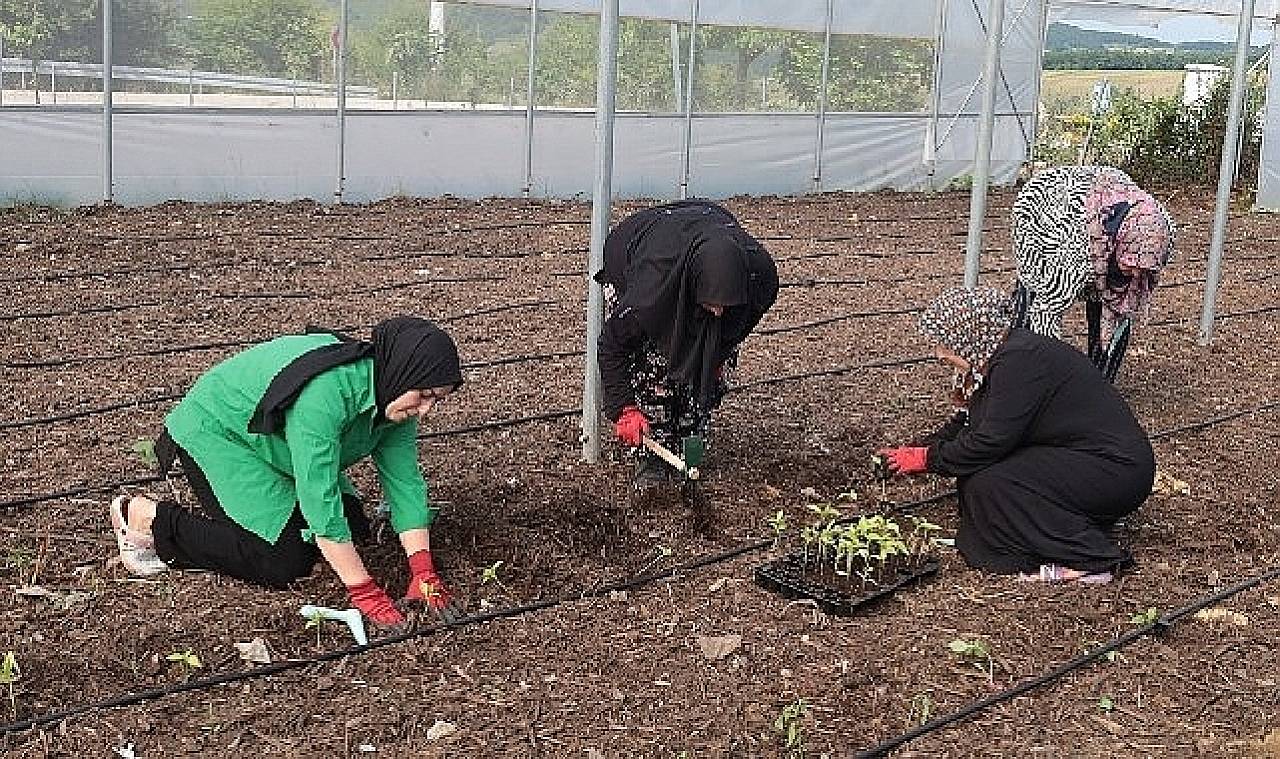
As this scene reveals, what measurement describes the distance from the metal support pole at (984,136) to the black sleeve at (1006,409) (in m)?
1.29

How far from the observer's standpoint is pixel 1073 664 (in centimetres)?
364

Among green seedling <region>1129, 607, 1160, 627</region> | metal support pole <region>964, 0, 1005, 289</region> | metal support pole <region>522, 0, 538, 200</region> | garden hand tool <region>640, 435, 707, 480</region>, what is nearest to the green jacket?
garden hand tool <region>640, 435, 707, 480</region>

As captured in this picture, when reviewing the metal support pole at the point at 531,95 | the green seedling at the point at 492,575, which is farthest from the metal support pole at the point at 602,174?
the metal support pole at the point at 531,95

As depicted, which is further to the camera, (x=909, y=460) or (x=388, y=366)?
(x=909, y=460)

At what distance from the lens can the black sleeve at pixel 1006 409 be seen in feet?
13.4

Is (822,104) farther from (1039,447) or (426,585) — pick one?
(426,585)

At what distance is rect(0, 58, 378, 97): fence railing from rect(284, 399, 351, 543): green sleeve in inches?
313

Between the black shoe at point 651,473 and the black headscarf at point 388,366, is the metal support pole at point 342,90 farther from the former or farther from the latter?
the black headscarf at point 388,366

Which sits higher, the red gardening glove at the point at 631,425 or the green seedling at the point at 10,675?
the red gardening glove at the point at 631,425

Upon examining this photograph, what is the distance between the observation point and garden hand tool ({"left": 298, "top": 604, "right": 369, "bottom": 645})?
141 inches

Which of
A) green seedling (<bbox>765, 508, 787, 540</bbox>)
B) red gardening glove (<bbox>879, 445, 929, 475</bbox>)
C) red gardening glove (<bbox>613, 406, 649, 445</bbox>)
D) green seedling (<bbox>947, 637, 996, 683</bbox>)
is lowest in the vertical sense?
green seedling (<bbox>947, 637, 996, 683</bbox>)

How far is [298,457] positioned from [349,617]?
0.46 metres

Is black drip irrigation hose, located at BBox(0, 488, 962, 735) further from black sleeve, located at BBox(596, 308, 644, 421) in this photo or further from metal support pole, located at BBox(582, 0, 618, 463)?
metal support pole, located at BBox(582, 0, 618, 463)

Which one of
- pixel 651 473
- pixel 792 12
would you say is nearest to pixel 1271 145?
pixel 792 12
